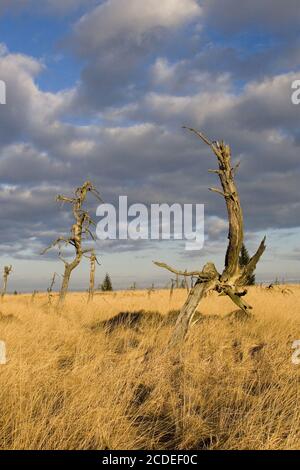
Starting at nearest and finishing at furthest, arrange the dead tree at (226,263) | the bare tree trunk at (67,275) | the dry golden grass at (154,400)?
1. the dry golden grass at (154,400)
2. the dead tree at (226,263)
3. the bare tree trunk at (67,275)

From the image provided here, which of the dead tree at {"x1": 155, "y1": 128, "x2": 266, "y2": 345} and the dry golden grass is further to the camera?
the dead tree at {"x1": 155, "y1": 128, "x2": 266, "y2": 345}

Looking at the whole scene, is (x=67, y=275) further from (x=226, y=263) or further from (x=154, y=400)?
(x=154, y=400)

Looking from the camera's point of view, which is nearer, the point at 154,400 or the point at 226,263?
the point at 154,400

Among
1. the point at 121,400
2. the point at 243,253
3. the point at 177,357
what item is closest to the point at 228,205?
the point at 177,357

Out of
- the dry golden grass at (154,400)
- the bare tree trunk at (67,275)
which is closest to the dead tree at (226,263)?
the dry golden grass at (154,400)

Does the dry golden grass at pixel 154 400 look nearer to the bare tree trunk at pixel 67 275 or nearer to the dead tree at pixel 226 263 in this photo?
the dead tree at pixel 226 263

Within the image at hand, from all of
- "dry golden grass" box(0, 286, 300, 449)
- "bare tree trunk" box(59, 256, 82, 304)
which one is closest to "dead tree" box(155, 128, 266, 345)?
"dry golden grass" box(0, 286, 300, 449)

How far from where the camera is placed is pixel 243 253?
55062mm

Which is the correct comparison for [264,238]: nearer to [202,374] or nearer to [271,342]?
[271,342]

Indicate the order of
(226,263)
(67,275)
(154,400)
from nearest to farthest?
1. (154,400)
2. (226,263)
3. (67,275)

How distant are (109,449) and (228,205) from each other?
7.02 meters

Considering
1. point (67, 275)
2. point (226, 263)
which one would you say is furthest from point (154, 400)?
point (67, 275)

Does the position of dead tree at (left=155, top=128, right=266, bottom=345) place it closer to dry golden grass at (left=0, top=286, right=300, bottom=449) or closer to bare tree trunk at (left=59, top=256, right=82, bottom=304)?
dry golden grass at (left=0, top=286, right=300, bottom=449)

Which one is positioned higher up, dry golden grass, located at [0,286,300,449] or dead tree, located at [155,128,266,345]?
dead tree, located at [155,128,266,345]
